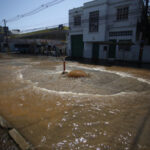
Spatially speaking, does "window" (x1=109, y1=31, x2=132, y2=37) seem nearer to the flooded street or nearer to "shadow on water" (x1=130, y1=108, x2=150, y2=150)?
the flooded street

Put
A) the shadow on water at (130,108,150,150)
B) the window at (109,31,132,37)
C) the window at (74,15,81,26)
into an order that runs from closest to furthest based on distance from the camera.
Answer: the shadow on water at (130,108,150,150), the window at (109,31,132,37), the window at (74,15,81,26)

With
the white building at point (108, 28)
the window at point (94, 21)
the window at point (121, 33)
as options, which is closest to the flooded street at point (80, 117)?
the white building at point (108, 28)

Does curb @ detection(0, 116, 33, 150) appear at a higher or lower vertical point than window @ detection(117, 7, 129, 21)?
lower

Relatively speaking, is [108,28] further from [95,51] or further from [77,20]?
[77,20]

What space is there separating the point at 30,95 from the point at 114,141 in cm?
398

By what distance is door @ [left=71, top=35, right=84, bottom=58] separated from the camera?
22984 millimetres

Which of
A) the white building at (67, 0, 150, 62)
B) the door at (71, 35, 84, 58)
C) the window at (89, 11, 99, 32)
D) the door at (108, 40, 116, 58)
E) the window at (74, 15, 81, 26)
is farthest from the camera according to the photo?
the door at (71, 35, 84, 58)

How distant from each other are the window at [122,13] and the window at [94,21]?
3339 mm

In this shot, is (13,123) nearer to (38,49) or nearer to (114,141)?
(114,141)

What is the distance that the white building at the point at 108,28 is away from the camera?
53.4ft

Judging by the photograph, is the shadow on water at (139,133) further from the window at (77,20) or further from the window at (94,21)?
the window at (77,20)

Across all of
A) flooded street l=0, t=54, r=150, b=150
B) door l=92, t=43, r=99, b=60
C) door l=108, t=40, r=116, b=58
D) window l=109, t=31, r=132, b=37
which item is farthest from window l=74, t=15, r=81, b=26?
flooded street l=0, t=54, r=150, b=150

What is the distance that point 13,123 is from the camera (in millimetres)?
3301

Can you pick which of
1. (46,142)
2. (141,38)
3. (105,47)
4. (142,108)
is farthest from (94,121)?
(105,47)
